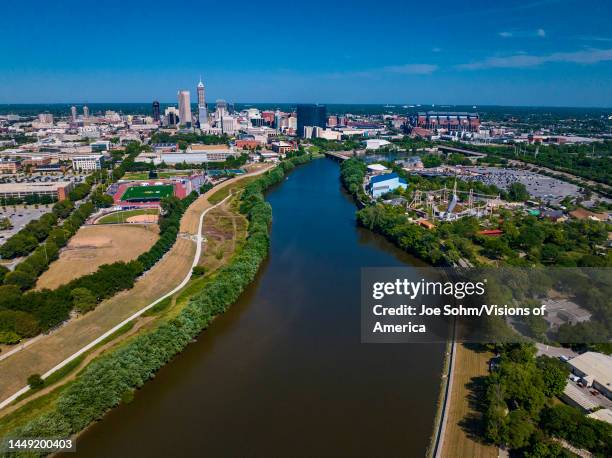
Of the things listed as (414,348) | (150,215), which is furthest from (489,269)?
(150,215)

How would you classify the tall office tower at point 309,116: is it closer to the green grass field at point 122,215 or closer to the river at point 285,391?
the green grass field at point 122,215

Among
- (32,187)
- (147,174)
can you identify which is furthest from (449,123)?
(32,187)

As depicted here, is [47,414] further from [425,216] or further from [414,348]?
[425,216]

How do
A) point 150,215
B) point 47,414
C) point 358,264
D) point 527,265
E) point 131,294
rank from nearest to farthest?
point 47,414
point 131,294
point 527,265
point 358,264
point 150,215

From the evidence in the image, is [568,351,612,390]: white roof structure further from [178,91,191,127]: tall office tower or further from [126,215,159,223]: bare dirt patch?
[178,91,191,127]: tall office tower

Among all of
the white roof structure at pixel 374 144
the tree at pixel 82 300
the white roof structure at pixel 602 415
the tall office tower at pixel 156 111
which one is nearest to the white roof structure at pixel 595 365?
the white roof structure at pixel 602 415
